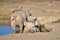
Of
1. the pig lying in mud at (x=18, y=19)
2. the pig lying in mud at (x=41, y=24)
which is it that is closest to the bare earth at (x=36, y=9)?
the pig lying in mud at (x=41, y=24)

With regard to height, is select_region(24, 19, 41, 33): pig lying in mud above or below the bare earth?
below

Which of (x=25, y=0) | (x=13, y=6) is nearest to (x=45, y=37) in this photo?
(x=13, y=6)

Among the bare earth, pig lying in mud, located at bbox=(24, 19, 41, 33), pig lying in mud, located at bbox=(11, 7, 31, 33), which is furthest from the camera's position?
the bare earth

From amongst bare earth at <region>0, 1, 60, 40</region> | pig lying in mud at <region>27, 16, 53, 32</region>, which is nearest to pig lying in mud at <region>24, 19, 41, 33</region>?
pig lying in mud at <region>27, 16, 53, 32</region>

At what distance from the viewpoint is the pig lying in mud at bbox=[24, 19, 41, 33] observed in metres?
2.21

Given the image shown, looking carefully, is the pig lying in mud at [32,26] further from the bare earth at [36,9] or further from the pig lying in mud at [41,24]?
the bare earth at [36,9]

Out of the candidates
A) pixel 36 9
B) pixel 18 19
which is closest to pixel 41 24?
pixel 18 19

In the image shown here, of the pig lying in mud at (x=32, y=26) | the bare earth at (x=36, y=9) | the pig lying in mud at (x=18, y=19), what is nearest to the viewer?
the pig lying in mud at (x=32, y=26)

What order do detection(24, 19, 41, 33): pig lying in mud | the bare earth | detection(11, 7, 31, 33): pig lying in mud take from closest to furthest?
detection(24, 19, 41, 33): pig lying in mud < detection(11, 7, 31, 33): pig lying in mud < the bare earth

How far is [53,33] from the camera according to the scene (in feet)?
6.50

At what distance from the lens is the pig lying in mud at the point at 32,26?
2207 mm

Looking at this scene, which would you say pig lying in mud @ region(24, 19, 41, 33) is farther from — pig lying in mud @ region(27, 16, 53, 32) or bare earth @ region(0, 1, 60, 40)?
bare earth @ region(0, 1, 60, 40)

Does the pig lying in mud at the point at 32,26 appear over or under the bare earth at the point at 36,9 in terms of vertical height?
under

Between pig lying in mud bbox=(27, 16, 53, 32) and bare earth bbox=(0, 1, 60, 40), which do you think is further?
bare earth bbox=(0, 1, 60, 40)
